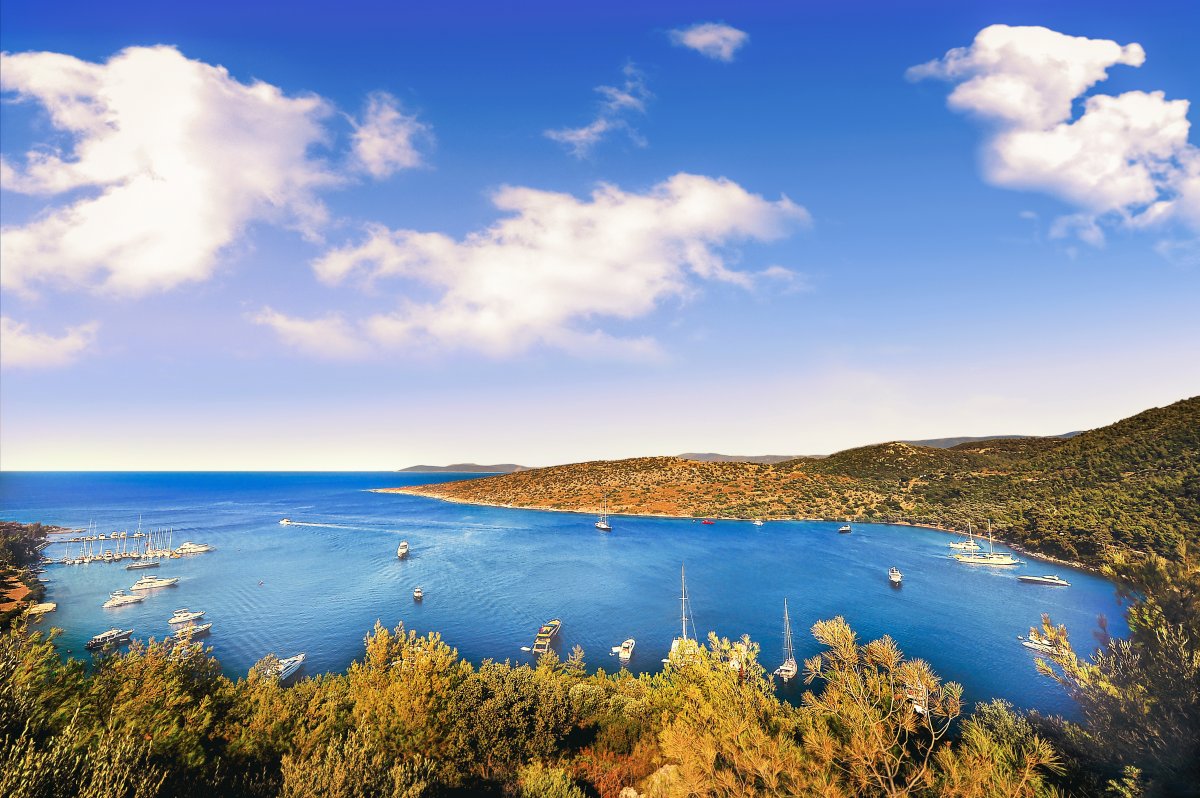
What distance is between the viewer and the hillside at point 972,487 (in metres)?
72.7

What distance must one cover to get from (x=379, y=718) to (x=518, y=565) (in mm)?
62943

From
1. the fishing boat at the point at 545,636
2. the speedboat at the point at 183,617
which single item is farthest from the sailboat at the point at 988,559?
the speedboat at the point at 183,617

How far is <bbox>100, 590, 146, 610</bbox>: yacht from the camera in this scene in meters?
60.0

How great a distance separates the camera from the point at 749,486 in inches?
5719

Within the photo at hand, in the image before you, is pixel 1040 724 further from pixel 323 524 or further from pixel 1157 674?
pixel 323 524

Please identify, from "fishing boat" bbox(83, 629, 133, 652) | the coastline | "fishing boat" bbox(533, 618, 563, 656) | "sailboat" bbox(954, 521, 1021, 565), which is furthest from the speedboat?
"sailboat" bbox(954, 521, 1021, 565)

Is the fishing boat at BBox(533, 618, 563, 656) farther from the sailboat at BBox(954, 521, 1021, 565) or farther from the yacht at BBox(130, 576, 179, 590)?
the sailboat at BBox(954, 521, 1021, 565)

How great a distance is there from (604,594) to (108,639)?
5207 centimetres

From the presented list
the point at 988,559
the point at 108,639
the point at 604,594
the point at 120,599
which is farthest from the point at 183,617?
the point at 988,559

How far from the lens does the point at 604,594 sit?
217ft

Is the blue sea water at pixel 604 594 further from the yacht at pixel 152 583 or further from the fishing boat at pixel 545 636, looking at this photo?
the yacht at pixel 152 583

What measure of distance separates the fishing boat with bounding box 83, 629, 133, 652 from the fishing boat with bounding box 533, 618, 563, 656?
39.1m

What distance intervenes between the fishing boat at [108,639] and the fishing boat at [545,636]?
39130 mm

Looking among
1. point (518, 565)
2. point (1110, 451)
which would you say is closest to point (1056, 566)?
point (1110, 451)
